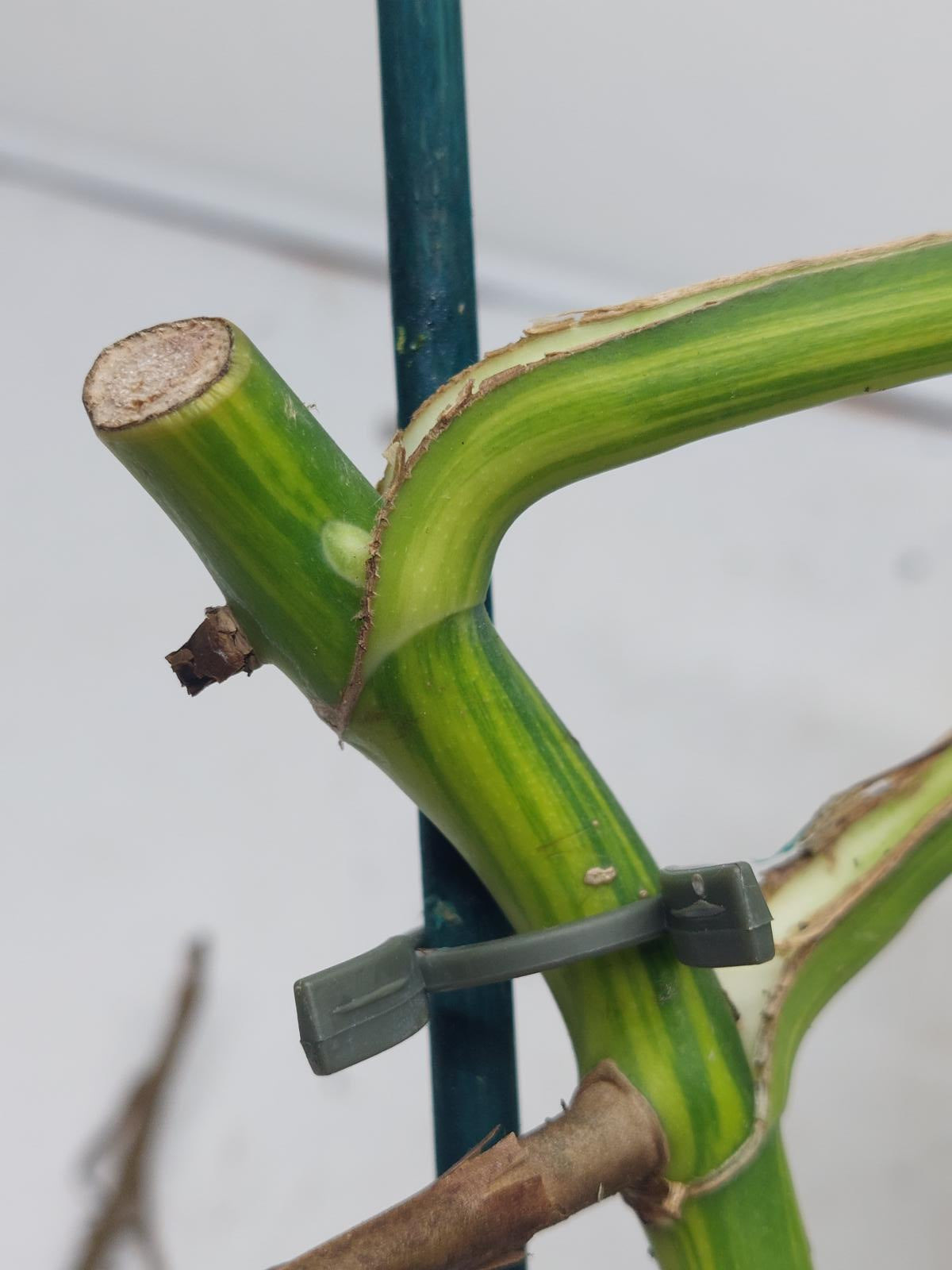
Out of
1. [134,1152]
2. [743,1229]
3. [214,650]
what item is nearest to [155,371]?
[214,650]

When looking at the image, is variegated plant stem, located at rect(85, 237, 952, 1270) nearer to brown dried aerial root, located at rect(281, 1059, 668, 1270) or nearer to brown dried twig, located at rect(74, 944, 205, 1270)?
brown dried aerial root, located at rect(281, 1059, 668, 1270)

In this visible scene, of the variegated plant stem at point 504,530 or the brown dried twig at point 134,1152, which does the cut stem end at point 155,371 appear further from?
the brown dried twig at point 134,1152

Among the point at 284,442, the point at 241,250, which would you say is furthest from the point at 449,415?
the point at 241,250

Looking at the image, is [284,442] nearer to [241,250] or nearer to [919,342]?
[919,342]

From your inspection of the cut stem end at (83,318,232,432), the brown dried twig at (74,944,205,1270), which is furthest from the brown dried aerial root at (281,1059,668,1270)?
the brown dried twig at (74,944,205,1270)

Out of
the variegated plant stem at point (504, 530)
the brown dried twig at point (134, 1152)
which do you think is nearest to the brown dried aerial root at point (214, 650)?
the variegated plant stem at point (504, 530)

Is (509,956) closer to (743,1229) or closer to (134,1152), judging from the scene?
(743,1229)

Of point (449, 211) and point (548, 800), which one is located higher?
point (449, 211)
